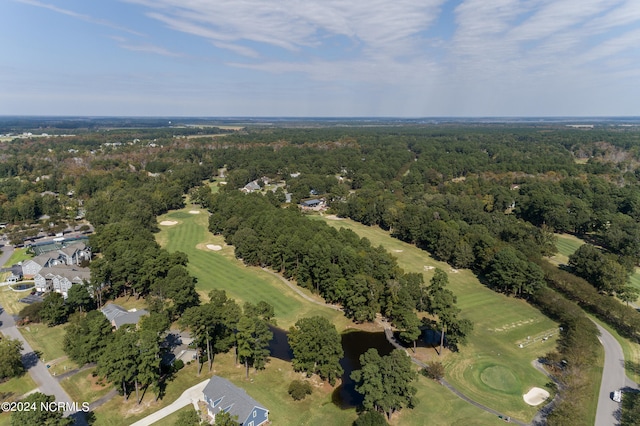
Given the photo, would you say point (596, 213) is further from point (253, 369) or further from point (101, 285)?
point (101, 285)

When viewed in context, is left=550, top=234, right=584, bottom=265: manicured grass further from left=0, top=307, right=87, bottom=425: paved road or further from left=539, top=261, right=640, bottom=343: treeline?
left=0, top=307, right=87, bottom=425: paved road

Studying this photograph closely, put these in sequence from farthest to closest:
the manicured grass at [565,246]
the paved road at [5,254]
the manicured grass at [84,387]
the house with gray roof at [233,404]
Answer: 1. the manicured grass at [565,246]
2. the paved road at [5,254]
3. the manicured grass at [84,387]
4. the house with gray roof at [233,404]

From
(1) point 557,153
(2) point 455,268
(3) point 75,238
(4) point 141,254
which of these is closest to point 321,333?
(4) point 141,254

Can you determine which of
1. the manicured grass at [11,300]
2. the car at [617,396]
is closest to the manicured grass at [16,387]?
the manicured grass at [11,300]

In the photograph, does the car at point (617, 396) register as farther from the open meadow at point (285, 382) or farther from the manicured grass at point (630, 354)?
the open meadow at point (285, 382)

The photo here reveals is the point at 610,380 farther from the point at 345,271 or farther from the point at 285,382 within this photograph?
the point at 285,382

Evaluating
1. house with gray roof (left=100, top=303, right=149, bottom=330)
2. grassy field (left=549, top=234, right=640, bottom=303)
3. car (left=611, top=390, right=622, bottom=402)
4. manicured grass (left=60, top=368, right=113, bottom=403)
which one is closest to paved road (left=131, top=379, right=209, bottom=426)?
manicured grass (left=60, top=368, right=113, bottom=403)

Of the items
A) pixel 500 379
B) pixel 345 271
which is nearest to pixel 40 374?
pixel 345 271
